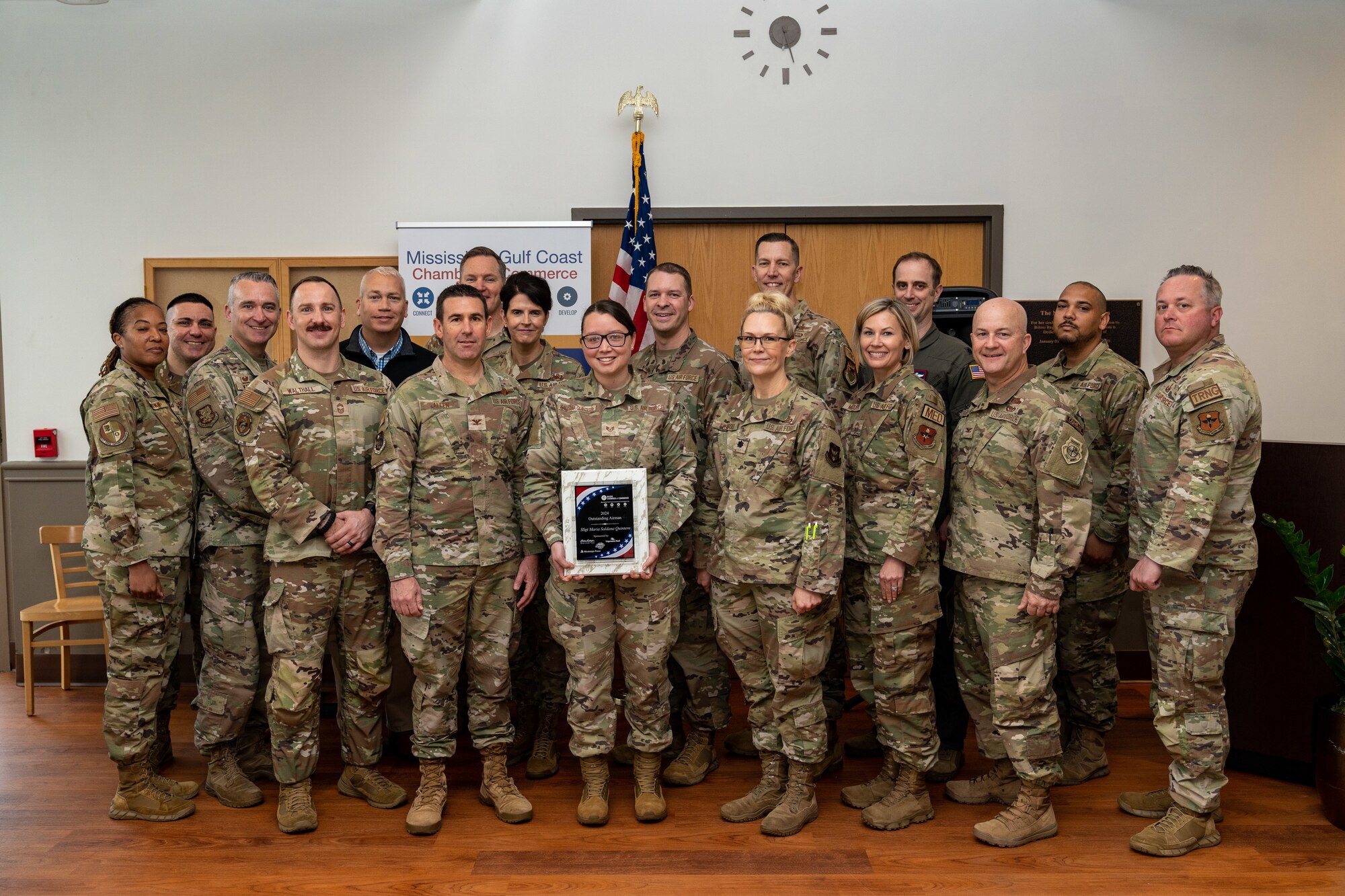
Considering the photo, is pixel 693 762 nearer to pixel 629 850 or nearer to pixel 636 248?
pixel 629 850

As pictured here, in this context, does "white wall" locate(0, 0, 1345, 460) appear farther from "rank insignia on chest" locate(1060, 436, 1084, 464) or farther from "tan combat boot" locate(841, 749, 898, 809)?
"tan combat boot" locate(841, 749, 898, 809)

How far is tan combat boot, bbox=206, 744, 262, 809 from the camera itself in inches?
133

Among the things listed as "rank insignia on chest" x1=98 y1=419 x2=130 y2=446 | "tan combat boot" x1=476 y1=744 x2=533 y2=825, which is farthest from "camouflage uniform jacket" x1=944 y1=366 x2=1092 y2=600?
"rank insignia on chest" x1=98 y1=419 x2=130 y2=446

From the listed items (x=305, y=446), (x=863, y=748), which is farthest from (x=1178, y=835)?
(x=305, y=446)

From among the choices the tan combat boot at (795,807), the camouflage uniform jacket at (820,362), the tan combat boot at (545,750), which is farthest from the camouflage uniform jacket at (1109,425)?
the tan combat boot at (545,750)

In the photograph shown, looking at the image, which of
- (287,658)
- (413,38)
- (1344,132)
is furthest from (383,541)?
(1344,132)

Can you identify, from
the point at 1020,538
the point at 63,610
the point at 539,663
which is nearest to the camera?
the point at 1020,538

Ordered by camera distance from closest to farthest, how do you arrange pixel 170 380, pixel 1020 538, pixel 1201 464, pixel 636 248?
pixel 1201 464 → pixel 1020 538 → pixel 170 380 → pixel 636 248

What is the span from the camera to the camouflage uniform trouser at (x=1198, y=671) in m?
2.96

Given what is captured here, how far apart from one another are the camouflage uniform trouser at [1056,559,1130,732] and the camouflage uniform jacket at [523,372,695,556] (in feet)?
5.30

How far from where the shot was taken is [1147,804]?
3.28 m

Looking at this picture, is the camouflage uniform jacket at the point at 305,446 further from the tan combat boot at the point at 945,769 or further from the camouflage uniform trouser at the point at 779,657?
the tan combat boot at the point at 945,769

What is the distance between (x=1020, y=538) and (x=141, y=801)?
3.27m

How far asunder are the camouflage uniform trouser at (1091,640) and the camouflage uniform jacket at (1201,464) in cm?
42
